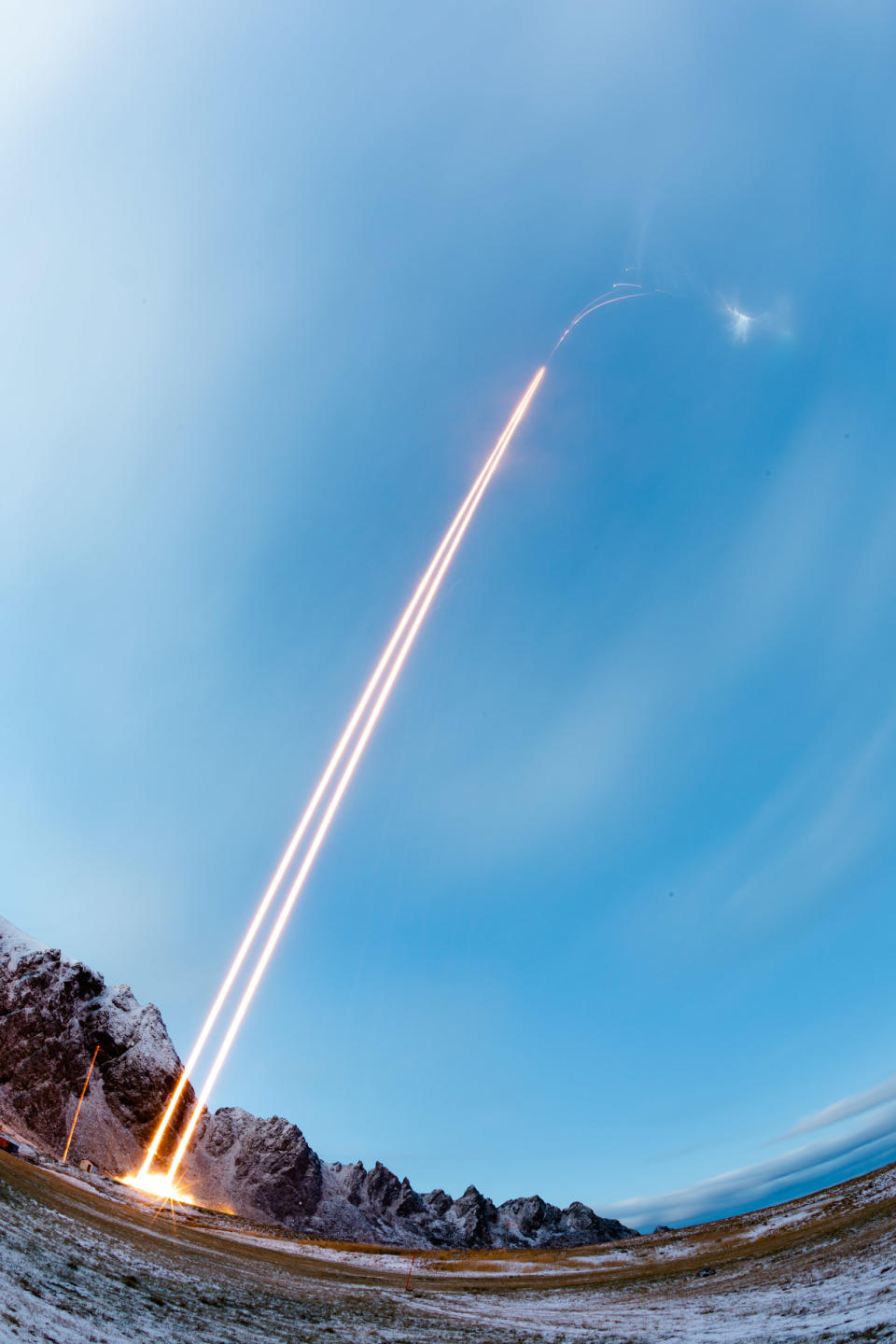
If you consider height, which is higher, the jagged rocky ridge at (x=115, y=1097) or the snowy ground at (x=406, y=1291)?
the snowy ground at (x=406, y=1291)

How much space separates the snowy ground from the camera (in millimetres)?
16081

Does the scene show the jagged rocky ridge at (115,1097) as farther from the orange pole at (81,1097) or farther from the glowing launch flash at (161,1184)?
the glowing launch flash at (161,1184)

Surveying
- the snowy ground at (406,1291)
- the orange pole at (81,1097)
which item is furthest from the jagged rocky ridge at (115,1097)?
the snowy ground at (406,1291)

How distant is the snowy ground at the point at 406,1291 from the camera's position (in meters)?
16.1

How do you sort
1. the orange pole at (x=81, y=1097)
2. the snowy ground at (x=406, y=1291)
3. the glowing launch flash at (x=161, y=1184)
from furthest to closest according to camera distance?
the glowing launch flash at (x=161, y=1184) < the orange pole at (x=81, y=1097) < the snowy ground at (x=406, y=1291)

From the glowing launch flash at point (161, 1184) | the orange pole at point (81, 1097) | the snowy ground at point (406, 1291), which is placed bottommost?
the glowing launch flash at point (161, 1184)

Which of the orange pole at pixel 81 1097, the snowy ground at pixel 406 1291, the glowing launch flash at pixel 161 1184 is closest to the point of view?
the snowy ground at pixel 406 1291

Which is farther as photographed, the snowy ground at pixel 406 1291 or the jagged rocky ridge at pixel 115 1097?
the jagged rocky ridge at pixel 115 1097

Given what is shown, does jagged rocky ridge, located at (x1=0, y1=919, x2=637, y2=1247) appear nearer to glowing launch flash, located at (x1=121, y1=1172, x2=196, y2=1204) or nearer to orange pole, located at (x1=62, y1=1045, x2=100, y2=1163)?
orange pole, located at (x1=62, y1=1045, x2=100, y2=1163)

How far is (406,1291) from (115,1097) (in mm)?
172406

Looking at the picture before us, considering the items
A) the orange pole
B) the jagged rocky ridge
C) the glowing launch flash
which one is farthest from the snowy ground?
the jagged rocky ridge

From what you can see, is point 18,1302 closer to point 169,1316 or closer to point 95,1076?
point 169,1316

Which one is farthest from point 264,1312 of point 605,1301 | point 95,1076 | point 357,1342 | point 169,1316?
point 95,1076

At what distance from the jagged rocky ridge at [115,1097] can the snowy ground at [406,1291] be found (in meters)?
134
